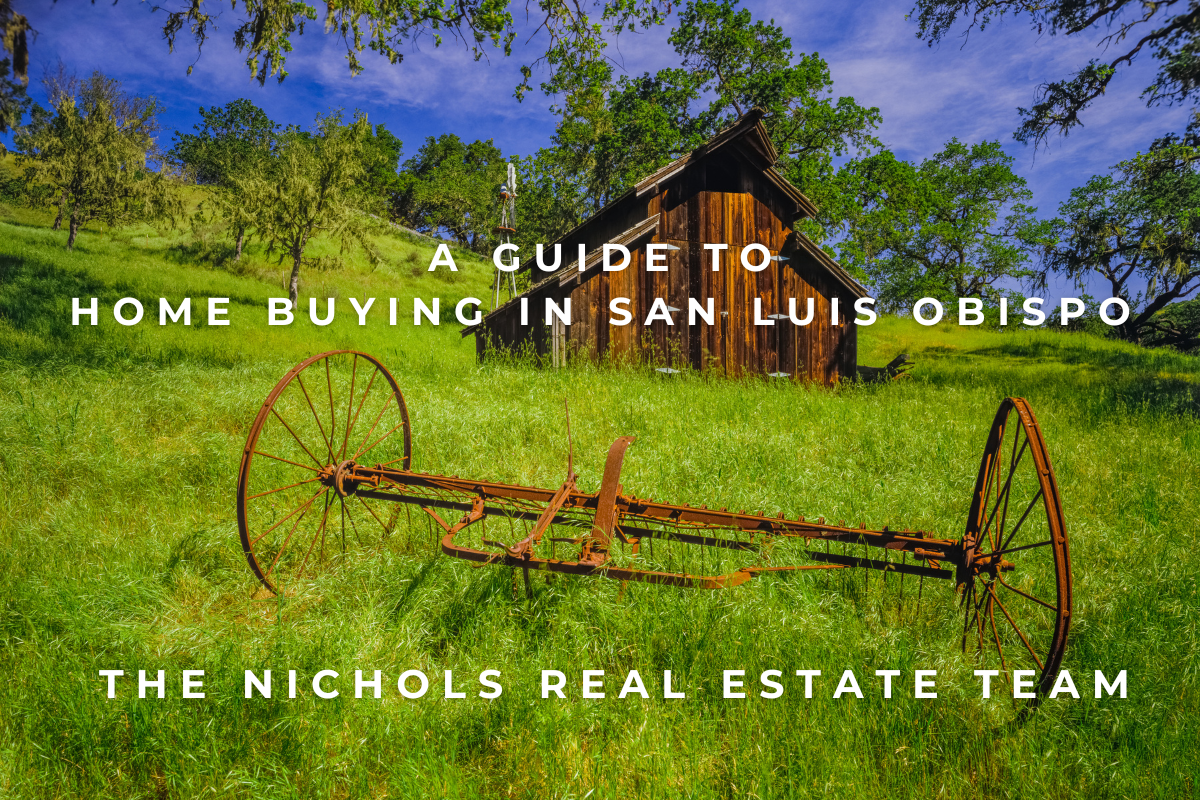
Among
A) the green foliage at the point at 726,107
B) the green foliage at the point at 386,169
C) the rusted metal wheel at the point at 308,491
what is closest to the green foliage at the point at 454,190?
the green foliage at the point at 386,169

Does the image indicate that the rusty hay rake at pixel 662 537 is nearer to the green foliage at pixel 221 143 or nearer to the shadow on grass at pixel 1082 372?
the shadow on grass at pixel 1082 372

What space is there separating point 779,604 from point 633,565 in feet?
3.57

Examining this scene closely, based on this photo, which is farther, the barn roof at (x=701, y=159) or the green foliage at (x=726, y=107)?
the green foliage at (x=726, y=107)

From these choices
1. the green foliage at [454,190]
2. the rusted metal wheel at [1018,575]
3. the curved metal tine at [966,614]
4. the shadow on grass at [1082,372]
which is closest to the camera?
the rusted metal wheel at [1018,575]

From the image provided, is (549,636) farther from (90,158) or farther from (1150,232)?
(90,158)

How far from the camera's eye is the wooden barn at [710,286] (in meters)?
13.7

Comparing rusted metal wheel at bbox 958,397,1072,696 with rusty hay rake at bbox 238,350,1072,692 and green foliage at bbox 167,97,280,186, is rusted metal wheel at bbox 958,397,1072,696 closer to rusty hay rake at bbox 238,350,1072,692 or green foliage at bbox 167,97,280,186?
rusty hay rake at bbox 238,350,1072,692

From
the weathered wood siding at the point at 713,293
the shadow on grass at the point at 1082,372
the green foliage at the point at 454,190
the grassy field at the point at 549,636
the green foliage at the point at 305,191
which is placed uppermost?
the green foliage at the point at 454,190

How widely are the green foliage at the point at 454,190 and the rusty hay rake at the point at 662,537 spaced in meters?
49.7

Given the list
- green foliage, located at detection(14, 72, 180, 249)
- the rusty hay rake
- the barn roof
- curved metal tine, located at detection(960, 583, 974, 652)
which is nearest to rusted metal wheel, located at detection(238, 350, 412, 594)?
the rusty hay rake

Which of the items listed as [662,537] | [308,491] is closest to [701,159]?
[308,491]

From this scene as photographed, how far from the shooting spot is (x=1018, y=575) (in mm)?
4613

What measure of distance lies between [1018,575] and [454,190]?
6162 cm

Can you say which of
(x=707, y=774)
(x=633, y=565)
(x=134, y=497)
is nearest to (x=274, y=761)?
(x=707, y=774)
